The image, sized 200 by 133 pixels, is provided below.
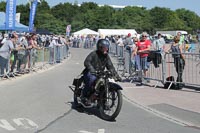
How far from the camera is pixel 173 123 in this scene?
912 centimetres

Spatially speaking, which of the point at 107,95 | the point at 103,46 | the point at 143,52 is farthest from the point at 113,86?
the point at 143,52

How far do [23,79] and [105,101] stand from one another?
8.95 meters

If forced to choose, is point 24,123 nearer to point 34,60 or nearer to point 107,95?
point 107,95

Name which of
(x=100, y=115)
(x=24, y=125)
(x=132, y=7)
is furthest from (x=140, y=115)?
(x=132, y=7)

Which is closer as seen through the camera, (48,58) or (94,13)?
(48,58)

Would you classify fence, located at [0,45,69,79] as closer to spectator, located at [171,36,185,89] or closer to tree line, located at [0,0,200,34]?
spectator, located at [171,36,185,89]

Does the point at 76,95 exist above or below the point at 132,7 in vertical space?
below

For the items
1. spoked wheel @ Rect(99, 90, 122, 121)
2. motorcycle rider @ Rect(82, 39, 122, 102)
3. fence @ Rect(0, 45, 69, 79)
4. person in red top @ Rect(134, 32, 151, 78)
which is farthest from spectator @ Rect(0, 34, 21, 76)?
spoked wheel @ Rect(99, 90, 122, 121)

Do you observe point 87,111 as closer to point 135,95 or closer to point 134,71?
point 135,95

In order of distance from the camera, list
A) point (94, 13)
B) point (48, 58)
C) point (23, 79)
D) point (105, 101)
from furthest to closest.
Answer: point (94, 13) → point (48, 58) → point (23, 79) → point (105, 101)

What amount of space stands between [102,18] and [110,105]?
115 metres

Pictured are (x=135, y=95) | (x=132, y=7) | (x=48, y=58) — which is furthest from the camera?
(x=132, y=7)

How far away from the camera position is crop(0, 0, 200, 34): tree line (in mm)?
118606

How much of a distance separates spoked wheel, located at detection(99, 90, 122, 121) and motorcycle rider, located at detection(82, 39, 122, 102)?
47 centimetres
